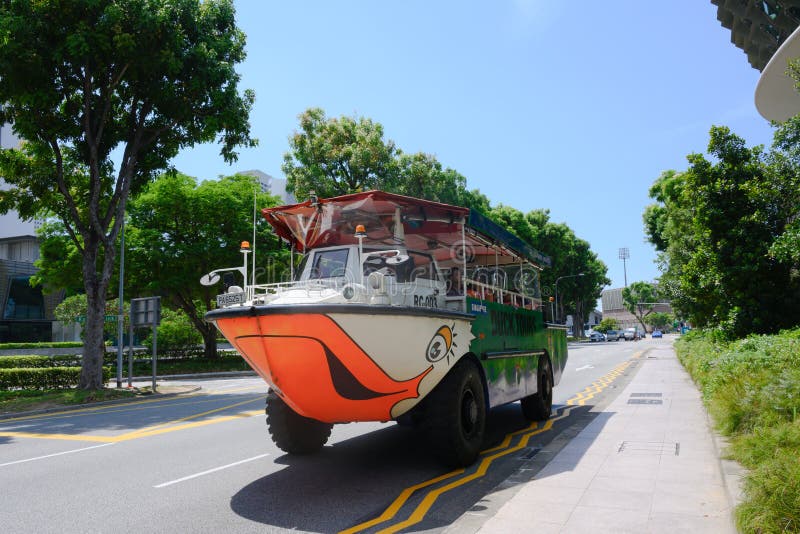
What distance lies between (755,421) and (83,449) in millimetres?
9880

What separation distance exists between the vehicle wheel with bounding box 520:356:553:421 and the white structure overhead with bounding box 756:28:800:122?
17895 mm

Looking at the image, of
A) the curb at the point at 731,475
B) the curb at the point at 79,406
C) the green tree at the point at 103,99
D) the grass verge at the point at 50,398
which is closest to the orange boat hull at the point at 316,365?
the curb at the point at 731,475

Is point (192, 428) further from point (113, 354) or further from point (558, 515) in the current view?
point (113, 354)

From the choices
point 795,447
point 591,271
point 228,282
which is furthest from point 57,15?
point 591,271

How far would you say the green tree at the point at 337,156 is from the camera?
32.2 metres

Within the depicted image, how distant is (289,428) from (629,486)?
169 inches

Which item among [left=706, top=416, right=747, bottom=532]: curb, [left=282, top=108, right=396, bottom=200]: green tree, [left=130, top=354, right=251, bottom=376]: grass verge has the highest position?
[left=282, top=108, right=396, bottom=200]: green tree

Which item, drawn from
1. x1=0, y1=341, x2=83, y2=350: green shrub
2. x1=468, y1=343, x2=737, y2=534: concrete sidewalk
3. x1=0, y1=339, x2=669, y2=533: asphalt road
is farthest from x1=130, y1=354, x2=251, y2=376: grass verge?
x1=468, y1=343, x2=737, y2=534: concrete sidewalk

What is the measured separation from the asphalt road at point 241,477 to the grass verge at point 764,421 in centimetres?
229

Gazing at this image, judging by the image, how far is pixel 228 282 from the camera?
22.5 ft

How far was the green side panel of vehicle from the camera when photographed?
786 cm

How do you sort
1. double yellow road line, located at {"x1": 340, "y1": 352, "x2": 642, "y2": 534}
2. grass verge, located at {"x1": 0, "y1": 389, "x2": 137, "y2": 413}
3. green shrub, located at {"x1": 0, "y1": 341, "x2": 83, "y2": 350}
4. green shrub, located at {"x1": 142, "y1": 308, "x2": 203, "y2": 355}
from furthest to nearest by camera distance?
1. green shrub, located at {"x1": 0, "y1": 341, "x2": 83, "y2": 350}
2. green shrub, located at {"x1": 142, "y1": 308, "x2": 203, "y2": 355}
3. grass verge, located at {"x1": 0, "y1": 389, "x2": 137, "y2": 413}
4. double yellow road line, located at {"x1": 340, "y1": 352, "x2": 642, "y2": 534}

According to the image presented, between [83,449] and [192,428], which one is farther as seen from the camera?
[192,428]

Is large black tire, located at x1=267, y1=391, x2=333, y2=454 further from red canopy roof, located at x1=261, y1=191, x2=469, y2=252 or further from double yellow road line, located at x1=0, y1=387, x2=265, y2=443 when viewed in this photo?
double yellow road line, located at x1=0, y1=387, x2=265, y2=443
